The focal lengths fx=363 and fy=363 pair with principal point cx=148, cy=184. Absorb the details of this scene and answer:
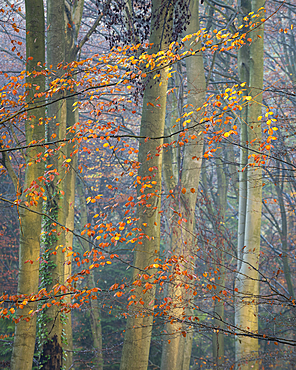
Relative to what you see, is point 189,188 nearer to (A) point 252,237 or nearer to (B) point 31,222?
(A) point 252,237

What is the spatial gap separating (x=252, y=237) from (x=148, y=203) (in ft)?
8.23

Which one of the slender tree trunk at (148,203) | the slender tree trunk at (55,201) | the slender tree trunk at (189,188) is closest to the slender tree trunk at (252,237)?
the slender tree trunk at (189,188)

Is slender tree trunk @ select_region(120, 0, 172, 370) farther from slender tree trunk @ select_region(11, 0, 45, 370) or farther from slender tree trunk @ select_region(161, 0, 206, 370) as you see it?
slender tree trunk @ select_region(161, 0, 206, 370)

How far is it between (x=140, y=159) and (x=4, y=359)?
545 centimetres

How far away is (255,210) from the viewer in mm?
7051

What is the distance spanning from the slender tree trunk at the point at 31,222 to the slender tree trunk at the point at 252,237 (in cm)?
343

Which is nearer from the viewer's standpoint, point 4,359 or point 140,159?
point 140,159

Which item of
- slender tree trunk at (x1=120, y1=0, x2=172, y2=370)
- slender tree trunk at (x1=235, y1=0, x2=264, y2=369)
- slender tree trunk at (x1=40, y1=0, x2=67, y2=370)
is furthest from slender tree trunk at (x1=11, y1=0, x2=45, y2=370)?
slender tree trunk at (x1=235, y1=0, x2=264, y2=369)

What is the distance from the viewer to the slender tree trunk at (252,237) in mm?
6480

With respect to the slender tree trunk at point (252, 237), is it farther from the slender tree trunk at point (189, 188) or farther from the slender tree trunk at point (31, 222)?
the slender tree trunk at point (31, 222)

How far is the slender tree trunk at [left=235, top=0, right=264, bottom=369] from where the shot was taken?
6.48m

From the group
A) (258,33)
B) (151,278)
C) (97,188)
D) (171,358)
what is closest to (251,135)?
(258,33)

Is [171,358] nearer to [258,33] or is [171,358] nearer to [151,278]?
[151,278]

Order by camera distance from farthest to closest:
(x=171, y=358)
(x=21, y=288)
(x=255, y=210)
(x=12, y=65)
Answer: (x=12, y=65), (x=171, y=358), (x=255, y=210), (x=21, y=288)
